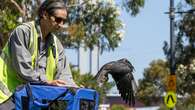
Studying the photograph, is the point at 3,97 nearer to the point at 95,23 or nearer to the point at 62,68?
the point at 62,68

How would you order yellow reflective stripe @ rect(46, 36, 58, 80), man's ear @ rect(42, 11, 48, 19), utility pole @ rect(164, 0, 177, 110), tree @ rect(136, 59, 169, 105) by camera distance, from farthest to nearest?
tree @ rect(136, 59, 169, 105), utility pole @ rect(164, 0, 177, 110), yellow reflective stripe @ rect(46, 36, 58, 80), man's ear @ rect(42, 11, 48, 19)

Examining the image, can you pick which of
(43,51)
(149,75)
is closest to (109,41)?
(43,51)

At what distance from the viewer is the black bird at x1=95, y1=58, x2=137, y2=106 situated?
621 cm

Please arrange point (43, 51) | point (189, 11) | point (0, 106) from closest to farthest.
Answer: point (0, 106), point (43, 51), point (189, 11)

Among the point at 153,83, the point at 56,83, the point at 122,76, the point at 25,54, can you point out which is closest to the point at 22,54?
the point at 25,54

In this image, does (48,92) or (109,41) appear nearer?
(48,92)

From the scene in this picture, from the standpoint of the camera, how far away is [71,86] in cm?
561

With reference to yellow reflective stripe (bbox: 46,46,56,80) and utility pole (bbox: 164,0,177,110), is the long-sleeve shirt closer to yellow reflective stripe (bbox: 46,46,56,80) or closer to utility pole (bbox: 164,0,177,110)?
yellow reflective stripe (bbox: 46,46,56,80)

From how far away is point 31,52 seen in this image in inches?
224

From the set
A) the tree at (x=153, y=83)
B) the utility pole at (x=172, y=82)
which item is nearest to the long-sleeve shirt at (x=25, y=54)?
the utility pole at (x=172, y=82)

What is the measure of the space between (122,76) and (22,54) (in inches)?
42.3

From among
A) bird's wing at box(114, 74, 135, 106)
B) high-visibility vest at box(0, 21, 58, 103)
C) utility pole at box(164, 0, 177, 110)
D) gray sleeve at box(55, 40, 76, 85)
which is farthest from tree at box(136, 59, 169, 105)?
high-visibility vest at box(0, 21, 58, 103)

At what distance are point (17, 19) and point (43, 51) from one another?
1842cm

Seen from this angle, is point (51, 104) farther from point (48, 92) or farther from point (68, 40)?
point (68, 40)
